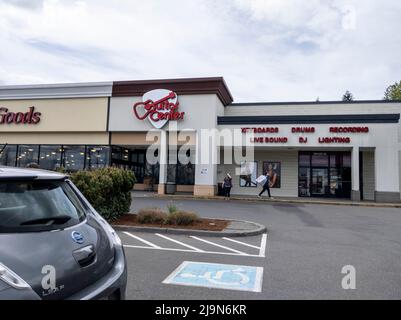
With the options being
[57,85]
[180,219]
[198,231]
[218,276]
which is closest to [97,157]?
[57,85]

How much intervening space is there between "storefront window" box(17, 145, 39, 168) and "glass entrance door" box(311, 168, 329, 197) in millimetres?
21471

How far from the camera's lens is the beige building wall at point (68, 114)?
2420 cm

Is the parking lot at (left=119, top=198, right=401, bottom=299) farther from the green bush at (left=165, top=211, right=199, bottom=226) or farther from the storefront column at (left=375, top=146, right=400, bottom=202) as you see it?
the storefront column at (left=375, top=146, right=400, bottom=202)

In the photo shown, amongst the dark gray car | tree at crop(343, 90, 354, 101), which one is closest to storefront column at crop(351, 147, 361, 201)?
the dark gray car

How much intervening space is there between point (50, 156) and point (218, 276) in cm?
2372

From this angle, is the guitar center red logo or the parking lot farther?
the guitar center red logo

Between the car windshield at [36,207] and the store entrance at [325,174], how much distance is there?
23589 millimetres

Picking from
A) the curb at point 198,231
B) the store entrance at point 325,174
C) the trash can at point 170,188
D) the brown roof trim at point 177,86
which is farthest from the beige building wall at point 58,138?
the curb at point 198,231

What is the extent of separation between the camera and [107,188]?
10.2m

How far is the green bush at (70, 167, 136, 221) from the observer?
32.2 ft

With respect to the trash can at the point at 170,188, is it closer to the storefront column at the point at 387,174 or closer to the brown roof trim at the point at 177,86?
the brown roof trim at the point at 177,86

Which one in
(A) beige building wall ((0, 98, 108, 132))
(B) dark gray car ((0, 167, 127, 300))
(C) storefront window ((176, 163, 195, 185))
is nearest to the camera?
(B) dark gray car ((0, 167, 127, 300))
